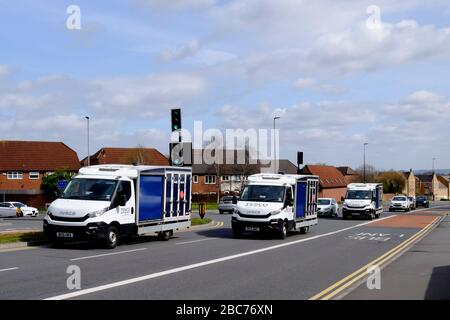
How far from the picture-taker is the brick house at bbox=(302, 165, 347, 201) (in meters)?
103

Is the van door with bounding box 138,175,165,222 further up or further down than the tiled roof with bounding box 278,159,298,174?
further down

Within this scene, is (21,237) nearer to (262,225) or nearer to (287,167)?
(262,225)

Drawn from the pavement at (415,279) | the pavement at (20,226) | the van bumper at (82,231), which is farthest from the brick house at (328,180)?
the van bumper at (82,231)

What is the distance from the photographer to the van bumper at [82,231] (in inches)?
698

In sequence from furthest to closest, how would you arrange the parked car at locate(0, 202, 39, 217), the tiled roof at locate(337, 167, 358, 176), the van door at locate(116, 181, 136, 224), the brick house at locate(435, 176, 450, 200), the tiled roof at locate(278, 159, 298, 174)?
the brick house at locate(435, 176, 450, 200) → the tiled roof at locate(337, 167, 358, 176) → the tiled roof at locate(278, 159, 298, 174) → the parked car at locate(0, 202, 39, 217) → the van door at locate(116, 181, 136, 224)

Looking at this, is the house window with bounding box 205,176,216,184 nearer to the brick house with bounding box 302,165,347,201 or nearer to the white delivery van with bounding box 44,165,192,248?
the brick house with bounding box 302,165,347,201

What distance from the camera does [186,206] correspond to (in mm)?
23516

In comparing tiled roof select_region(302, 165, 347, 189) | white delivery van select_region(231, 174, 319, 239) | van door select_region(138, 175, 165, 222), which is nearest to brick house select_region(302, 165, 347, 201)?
tiled roof select_region(302, 165, 347, 189)

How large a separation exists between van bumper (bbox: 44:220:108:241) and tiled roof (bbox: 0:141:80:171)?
56.0 metres

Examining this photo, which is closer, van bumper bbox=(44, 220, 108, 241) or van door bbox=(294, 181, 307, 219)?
van bumper bbox=(44, 220, 108, 241)

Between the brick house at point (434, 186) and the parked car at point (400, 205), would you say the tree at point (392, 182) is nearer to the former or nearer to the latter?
the brick house at point (434, 186)

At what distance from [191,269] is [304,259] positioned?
4004mm

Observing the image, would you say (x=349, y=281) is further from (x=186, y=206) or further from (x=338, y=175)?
(x=338, y=175)
